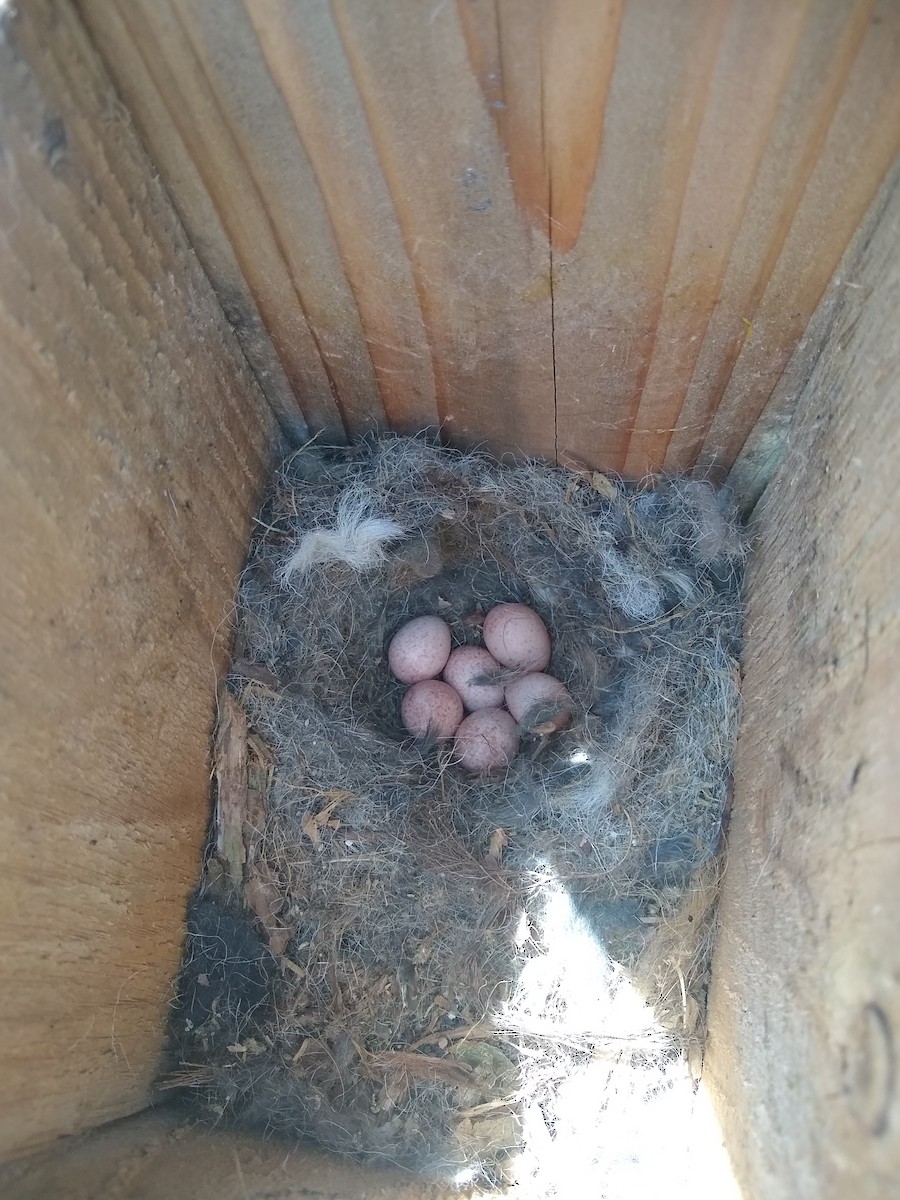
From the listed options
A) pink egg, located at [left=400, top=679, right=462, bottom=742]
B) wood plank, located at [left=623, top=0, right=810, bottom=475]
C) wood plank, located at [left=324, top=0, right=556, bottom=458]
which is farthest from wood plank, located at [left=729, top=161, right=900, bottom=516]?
pink egg, located at [left=400, top=679, right=462, bottom=742]

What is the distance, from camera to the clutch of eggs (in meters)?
2.15

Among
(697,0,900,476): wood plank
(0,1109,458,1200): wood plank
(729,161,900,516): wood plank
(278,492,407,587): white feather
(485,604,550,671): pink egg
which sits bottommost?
(0,1109,458,1200): wood plank

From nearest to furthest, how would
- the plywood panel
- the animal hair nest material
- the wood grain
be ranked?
1. the wood grain
2. the plywood panel
3. the animal hair nest material

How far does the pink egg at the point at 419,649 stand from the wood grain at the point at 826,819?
786 millimetres

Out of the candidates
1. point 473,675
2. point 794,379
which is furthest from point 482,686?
point 794,379

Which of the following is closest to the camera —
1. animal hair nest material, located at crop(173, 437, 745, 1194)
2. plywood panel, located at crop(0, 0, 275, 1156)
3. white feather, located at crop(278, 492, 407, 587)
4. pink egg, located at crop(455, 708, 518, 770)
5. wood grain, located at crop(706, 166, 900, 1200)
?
wood grain, located at crop(706, 166, 900, 1200)

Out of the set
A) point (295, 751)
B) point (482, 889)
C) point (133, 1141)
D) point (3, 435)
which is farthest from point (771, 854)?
point (3, 435)

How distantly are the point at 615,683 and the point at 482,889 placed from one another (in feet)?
1.90

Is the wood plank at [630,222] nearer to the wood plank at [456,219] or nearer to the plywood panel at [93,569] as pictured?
the wood plank at [456,219]

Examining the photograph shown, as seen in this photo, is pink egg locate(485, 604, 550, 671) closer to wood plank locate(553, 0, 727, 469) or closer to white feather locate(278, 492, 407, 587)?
white feather locate(278, 492, 407, 587)

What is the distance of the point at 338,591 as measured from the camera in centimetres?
211

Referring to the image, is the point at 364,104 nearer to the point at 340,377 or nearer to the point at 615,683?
the point at 340,377

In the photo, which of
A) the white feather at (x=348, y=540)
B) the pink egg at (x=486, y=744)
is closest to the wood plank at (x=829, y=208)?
the white feather at (x=348, y=540)

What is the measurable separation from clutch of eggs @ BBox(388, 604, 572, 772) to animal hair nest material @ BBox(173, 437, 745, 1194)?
53 millimetres
